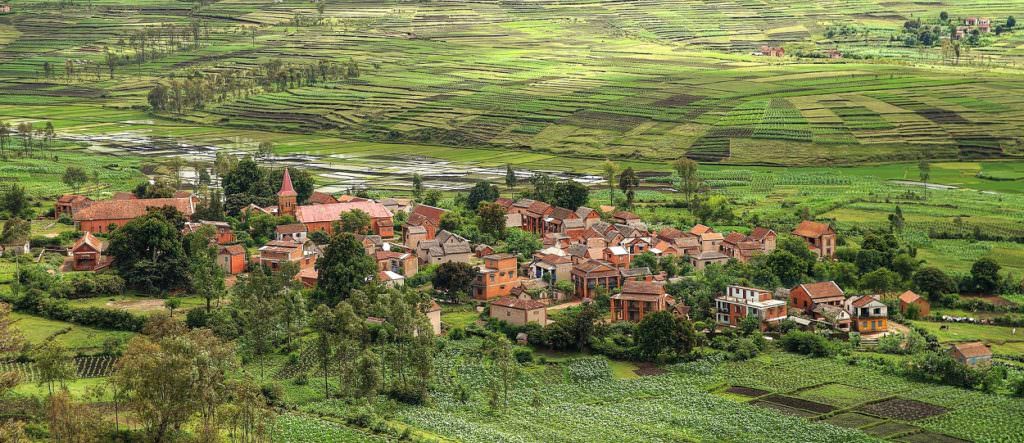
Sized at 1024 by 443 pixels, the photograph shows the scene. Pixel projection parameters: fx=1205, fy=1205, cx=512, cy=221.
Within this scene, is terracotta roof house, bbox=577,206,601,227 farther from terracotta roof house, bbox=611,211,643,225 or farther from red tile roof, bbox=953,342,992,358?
red tile roof, bbox=953,342,992,358

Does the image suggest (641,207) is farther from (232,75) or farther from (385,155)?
(232,75)

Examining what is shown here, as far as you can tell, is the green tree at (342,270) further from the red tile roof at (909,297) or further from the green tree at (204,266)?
the red tile roof at (909,297)

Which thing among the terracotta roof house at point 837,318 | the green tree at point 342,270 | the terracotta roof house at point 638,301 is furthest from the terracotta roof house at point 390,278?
the terracotta roof house at point 837,318

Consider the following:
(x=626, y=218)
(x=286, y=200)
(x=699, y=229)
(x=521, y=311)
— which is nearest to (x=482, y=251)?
(x=626, y=218)

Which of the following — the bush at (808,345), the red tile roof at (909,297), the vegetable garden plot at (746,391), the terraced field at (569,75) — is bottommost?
the vegetable garden plot at (746,391)

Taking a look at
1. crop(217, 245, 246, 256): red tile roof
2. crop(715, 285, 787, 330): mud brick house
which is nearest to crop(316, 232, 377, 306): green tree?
crop(217, 245, 246, 256): red tile roof

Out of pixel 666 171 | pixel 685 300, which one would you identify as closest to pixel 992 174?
pixel 666 171
